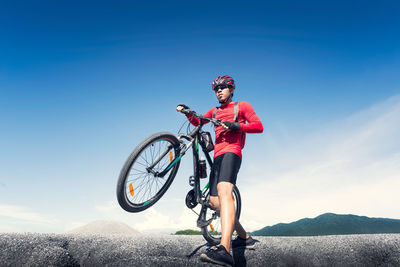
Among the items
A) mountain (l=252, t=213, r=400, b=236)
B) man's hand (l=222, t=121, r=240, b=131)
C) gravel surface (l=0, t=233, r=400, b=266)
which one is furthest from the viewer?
mountain (l=252, t=213, r=400, b=236)

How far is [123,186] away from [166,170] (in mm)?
656

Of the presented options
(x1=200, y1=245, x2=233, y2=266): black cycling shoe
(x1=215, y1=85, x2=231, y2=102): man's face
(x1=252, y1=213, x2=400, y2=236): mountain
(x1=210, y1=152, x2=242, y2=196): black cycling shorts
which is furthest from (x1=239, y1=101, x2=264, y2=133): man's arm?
(x1=252, y1=213, x2=400, y2=236): mountain

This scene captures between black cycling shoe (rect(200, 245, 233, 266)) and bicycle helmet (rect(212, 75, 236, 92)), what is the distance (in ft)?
7.16

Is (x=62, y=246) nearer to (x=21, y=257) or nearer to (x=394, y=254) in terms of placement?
(x=21, y=257)

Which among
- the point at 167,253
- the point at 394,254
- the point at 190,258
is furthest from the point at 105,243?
the point at 394,254

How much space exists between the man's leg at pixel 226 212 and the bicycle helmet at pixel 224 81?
142cm

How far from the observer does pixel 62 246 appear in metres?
3.49

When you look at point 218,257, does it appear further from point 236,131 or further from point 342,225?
point 342,225

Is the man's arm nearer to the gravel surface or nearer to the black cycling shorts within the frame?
the black cycling shorts

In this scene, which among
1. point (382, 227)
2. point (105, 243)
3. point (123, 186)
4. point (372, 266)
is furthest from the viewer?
point (382, 227)

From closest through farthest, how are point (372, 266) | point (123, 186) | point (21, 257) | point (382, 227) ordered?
point (21, 257) < point (123, 186) < point (372, 266) < point (382, 227)

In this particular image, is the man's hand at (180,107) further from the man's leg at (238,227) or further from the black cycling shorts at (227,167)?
the man's leg at (238,227)

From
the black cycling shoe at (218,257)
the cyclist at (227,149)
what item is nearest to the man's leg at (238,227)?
the cyclist at (227,149)

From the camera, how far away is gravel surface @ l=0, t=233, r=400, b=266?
3.11 m
